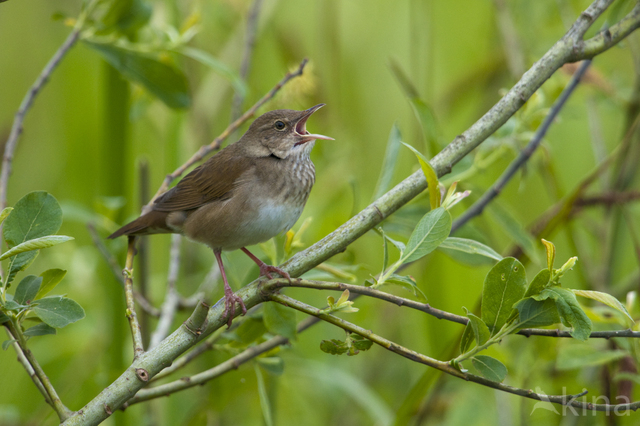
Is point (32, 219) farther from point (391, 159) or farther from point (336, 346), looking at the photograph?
point (391, 159)

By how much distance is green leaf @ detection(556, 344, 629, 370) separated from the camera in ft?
5.95

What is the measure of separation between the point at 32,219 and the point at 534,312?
1.10 metres

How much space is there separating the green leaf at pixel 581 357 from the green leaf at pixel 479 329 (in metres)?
0.76

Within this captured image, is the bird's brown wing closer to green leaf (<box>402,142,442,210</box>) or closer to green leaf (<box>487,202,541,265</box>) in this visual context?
green leaf (<box>487,202,541,265</box>)

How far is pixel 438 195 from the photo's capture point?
1.39 metres

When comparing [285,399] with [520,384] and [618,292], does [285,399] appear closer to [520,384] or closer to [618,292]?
[520,384]

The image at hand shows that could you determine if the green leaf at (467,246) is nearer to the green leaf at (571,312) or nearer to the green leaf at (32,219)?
the green leaf at (571,312)

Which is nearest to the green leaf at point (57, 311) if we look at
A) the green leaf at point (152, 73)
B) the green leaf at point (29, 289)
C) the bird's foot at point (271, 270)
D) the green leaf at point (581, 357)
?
the green leaf at point (29, 289)

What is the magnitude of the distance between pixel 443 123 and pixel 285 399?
1.94m

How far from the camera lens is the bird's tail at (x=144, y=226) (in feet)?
7.20

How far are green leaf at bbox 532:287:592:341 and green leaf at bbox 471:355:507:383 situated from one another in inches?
6.0

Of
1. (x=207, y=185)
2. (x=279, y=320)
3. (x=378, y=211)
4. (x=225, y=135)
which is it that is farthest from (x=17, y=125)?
(x=378, y=211)

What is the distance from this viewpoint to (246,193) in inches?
93.6

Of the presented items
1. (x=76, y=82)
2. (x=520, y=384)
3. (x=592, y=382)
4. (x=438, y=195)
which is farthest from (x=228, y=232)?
(x=76, y=82)
